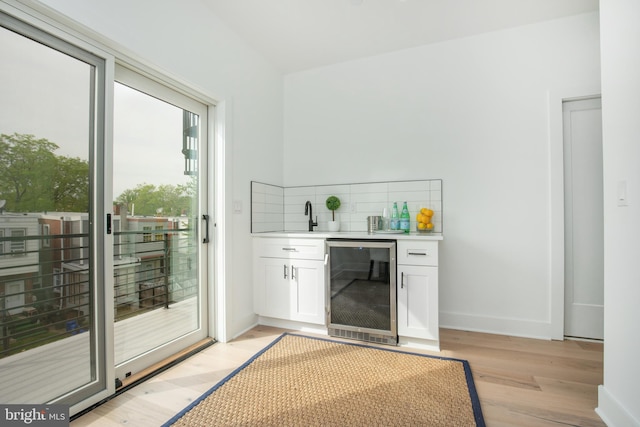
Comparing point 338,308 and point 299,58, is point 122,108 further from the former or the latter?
point 338,308

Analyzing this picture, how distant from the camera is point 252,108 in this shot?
2.83 metres

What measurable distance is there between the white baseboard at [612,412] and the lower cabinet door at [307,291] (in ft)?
5.74

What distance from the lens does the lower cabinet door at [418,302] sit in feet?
7.23

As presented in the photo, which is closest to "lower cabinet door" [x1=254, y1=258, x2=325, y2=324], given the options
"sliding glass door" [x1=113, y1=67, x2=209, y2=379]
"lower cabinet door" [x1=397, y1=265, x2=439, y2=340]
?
"sliding glass door" [x1=113, y1=67, x2=209, y2=379]

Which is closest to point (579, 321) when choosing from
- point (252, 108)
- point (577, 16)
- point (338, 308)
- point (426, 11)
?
A: point (338, 308)

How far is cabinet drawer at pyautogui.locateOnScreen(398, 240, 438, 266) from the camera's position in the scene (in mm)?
2221

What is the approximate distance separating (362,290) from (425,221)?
88cm

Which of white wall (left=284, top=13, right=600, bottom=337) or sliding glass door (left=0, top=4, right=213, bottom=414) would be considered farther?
white wall (left=284, top=13, right=600, bottom=337)

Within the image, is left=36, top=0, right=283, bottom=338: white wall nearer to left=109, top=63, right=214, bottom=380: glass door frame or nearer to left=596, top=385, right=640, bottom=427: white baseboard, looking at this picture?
left=109, top=63, right=214, bottom=380: glass door frame

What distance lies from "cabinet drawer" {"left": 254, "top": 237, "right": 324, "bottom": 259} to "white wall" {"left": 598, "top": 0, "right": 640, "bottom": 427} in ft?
5.96

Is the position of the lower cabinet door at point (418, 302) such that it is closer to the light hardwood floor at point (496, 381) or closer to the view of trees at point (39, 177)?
the light hardwood floor at point (496, 381)

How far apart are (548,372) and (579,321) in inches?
34.5

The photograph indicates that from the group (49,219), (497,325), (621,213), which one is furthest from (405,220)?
(49,219)

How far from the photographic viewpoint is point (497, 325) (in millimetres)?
2588
